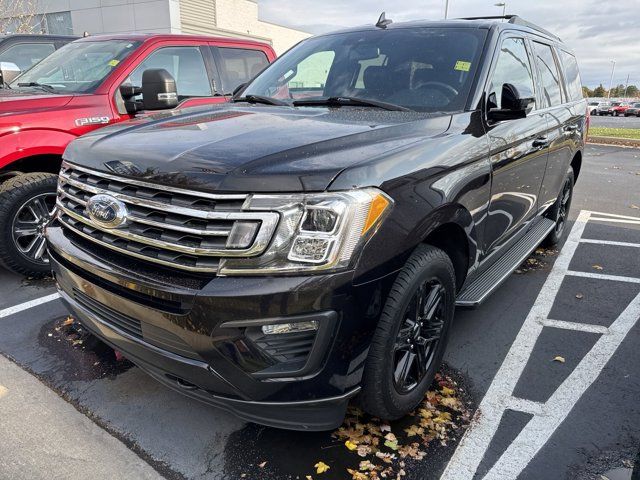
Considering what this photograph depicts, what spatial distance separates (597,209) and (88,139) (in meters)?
7.10

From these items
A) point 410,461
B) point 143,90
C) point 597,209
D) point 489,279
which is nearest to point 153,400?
point 410,461

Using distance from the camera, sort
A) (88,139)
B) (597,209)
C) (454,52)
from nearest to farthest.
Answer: (88,139) → (454,52) → (597,209)

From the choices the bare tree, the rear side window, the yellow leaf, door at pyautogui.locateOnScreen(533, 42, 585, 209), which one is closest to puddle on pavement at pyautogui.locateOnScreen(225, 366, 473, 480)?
the yellow leaf

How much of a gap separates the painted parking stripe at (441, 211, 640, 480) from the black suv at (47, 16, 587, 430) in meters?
0.35

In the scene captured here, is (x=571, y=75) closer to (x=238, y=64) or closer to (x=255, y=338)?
(x=238, y=64)

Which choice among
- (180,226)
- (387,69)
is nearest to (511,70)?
(387,69)

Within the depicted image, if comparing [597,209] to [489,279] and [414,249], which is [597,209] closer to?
[489,279]

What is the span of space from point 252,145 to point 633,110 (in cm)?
5746

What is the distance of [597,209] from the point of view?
24.0 feet

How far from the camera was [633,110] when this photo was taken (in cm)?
4884

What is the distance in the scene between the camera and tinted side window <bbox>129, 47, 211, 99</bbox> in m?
4.95

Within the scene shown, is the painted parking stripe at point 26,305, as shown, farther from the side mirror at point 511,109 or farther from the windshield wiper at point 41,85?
the side mirror at point 511,109

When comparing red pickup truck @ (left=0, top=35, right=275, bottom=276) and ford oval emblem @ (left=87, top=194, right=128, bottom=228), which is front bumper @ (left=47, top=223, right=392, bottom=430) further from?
red pickup truck @ (left=0, top=35, right=275, bottom=276)

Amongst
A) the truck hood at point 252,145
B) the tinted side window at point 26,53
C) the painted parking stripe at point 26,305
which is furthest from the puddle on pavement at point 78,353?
the tinted side window at point 26,53
